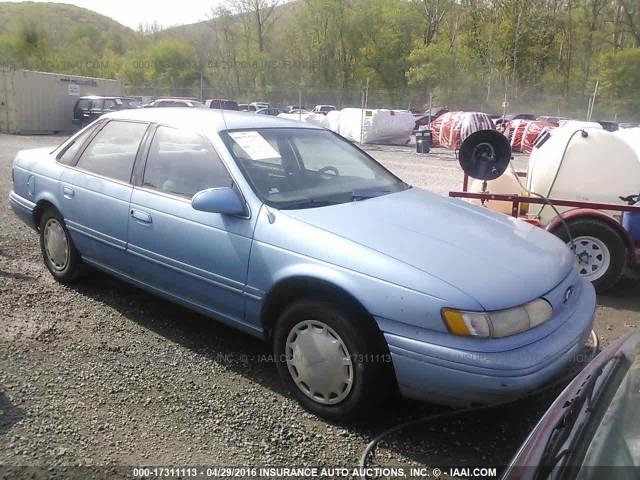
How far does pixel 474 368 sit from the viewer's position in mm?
2402

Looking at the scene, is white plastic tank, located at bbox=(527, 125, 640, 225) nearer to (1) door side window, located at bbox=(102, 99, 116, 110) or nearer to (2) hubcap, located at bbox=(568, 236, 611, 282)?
(2) hubcap, located at bbox=(568, 236, 611, 282)

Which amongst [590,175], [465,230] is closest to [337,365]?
[465,230]

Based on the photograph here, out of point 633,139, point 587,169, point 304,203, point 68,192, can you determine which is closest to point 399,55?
point 633,139

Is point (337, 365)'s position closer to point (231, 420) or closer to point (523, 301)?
point (231, 420)

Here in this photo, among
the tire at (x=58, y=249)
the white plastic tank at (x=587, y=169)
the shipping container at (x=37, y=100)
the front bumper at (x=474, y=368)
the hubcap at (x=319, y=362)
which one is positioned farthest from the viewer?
the shipping container at (x=37, y=100)

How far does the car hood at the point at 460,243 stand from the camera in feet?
8.45

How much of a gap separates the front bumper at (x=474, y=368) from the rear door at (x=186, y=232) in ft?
3.48

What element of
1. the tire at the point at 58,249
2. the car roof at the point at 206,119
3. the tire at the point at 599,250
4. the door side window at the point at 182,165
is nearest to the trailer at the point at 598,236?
the tire at the point at 599,250

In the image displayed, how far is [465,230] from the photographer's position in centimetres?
312

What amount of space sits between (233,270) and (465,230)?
1.34 meters

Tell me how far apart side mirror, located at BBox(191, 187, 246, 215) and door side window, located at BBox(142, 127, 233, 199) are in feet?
0.59

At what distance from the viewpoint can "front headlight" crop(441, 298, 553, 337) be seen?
7.97 feet

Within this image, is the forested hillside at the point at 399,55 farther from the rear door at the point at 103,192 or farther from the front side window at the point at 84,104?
the rear door at the point at 103,192

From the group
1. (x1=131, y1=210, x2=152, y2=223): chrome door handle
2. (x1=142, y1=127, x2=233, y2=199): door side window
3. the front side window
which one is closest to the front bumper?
(x1=142, y1=127, x2=233, y2=199): door side window
